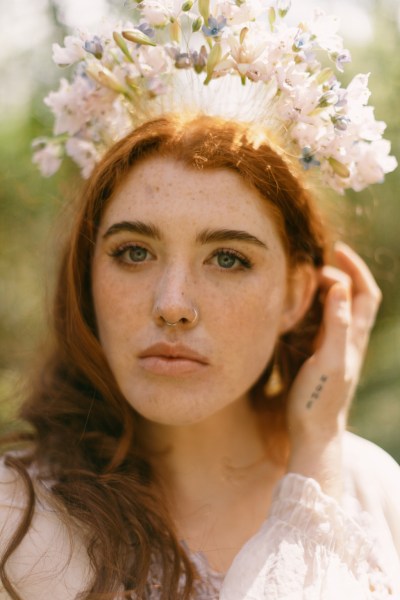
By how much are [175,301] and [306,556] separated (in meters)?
0.67

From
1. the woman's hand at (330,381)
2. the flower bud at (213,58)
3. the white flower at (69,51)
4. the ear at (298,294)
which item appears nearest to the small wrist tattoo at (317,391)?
the woman's hand at (330,381)

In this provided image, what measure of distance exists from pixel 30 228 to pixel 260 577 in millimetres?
2151

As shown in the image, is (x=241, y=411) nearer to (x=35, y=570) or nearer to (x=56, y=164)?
(x=35, y=570)

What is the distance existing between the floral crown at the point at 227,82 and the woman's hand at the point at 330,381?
1.23 ft

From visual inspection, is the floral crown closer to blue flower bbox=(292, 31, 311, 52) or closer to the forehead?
blue flower bbox=(292, 31, 311, 52)

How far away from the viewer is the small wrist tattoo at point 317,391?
207cm

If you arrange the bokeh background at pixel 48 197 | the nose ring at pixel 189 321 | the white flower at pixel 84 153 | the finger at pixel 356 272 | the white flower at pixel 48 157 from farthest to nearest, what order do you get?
1. the bokeh background at pixel 48 197
2. the finger at pixel 356 272
3. the white flower at pixel 48 157
4. the white flower at pixel 84 153
5. the nose ring at pixel 189 321

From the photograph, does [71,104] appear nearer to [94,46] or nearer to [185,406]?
[94,46]

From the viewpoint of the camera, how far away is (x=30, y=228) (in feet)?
11.1

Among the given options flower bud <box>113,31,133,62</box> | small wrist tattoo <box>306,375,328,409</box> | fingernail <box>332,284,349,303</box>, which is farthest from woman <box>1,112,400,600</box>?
flower bud <box>113,31,133,62</box>

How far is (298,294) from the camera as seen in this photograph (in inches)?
84.1

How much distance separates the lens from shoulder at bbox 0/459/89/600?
5.39 feet

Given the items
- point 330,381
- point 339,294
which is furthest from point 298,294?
point 330,381

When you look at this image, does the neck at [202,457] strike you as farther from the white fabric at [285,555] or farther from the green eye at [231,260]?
the green eye at [231,260]
